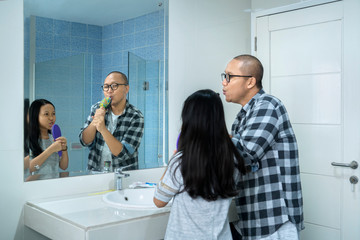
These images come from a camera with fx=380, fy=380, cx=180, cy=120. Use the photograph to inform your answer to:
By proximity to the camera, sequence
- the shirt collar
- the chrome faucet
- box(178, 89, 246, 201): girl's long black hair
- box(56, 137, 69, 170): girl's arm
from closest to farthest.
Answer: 1. box(178, 89, 246, 201): girl's long black hair
2. the shirt collar
3. box(56, 137, 69, 170): girl's arm
4. the chrome faucet

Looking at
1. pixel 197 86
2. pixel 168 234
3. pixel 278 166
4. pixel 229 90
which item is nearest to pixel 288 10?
pixel 197 86

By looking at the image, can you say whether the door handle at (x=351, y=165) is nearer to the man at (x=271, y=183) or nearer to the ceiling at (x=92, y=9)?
the man at (x=271, y=183)

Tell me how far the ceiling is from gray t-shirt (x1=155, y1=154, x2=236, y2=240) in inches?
40.4

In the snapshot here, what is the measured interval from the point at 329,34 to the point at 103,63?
4.75ft

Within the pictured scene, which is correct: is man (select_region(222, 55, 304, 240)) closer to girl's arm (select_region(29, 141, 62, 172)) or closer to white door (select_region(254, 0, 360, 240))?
white door (select_region(254, 0, 360, 240))

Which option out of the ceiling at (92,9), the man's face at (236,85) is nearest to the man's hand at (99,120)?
the ceiling at (92,9)

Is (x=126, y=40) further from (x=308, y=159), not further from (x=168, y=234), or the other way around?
(x=308, y=159)

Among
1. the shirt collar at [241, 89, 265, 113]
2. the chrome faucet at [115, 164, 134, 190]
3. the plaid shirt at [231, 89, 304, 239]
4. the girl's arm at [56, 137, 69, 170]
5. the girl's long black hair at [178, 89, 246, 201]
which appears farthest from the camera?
the chrome faucet at [115, 164, 134, 190]

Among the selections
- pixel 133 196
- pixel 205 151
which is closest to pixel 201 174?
pixel 205 151

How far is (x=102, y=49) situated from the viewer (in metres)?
2.10

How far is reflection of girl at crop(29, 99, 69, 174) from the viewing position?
187 cm

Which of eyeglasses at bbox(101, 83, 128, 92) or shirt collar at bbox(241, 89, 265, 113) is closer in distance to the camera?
shirt collar at bbox(241, 89, 265, 113)

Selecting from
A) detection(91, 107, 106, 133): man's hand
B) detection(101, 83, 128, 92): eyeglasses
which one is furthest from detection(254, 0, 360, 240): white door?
detection(91, 107, 106, 133): man's hand

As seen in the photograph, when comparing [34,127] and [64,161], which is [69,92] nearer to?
[34,127]
